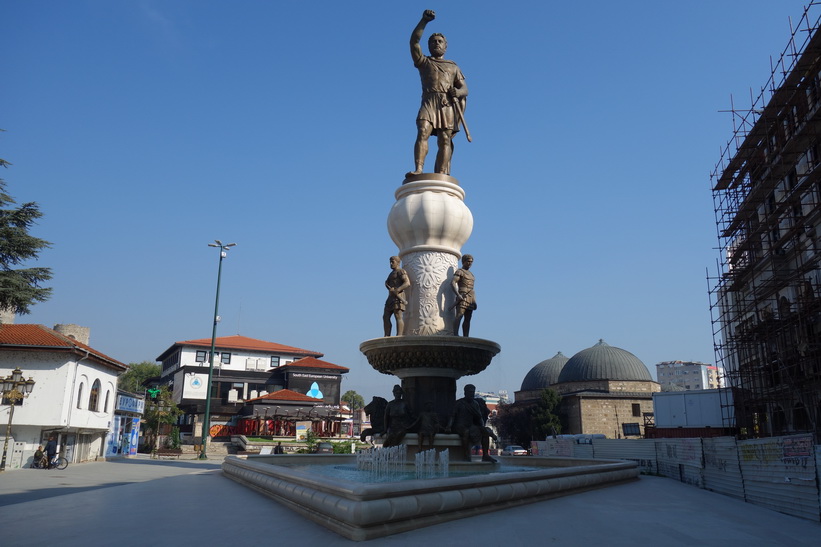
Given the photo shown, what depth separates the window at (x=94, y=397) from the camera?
28.5m

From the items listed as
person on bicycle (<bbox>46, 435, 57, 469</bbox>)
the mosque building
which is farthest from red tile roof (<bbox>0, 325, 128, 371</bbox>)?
the mosque building

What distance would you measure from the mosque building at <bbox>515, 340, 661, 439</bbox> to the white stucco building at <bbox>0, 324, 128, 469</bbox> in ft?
158

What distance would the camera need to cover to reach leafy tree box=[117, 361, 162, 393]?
10006 centimetres

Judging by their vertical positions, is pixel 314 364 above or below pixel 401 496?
above

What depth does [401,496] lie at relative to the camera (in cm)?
624

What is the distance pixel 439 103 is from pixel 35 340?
20042mm

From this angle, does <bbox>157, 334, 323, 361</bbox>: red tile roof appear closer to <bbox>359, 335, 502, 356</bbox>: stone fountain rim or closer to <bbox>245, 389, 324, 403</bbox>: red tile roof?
<bbox>245, 389, 324, 403</bbox>: red tile roof

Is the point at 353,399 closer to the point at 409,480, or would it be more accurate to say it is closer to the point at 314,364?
the point at 314,364

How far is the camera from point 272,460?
14727mm

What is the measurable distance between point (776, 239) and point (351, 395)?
109778 mm

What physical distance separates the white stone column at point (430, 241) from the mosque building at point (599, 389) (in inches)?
2087

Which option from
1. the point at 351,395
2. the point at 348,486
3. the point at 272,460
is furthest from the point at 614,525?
the point at 351,395

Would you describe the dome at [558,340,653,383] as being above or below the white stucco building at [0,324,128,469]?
above

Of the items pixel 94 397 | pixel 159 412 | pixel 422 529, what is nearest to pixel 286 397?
pixel 159 412
